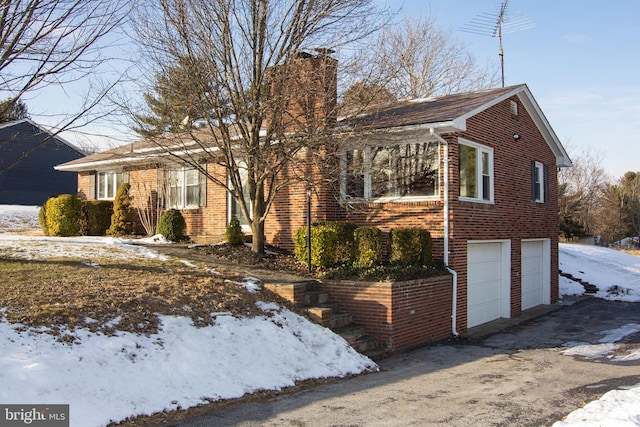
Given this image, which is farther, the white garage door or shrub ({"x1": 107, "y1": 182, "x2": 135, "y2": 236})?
shrub ({"x1": 107, "y1": 182, "x2": 135, "y2": 236})

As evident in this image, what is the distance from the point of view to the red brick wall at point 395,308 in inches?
444

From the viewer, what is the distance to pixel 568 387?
338 inches

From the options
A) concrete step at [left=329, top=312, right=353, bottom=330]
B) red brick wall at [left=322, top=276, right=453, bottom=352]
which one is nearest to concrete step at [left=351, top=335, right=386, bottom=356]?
red brick wall at [left=322, top=276, right=453, bottom=352]

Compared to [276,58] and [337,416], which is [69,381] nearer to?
[337,416]

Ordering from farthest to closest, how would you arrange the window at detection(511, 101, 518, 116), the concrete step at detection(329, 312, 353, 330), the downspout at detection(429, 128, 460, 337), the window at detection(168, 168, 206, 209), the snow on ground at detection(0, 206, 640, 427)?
the window at detection(168, 168, 206, 209)
the window at detection(511, 101, 518, 116)
the downspout at detection(429, 128, 460, 337)
the concrete step at detection(329, 312, 353, 330)
the snow on ground at detection(0, 206, 640, 427)

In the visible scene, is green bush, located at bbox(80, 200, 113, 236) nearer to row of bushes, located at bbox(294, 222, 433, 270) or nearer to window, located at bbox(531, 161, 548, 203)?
row of bushes, located at bbox(294, 222, 433, 270)

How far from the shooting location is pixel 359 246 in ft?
43.9

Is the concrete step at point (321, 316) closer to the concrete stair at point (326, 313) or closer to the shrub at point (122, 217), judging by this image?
the concrete stair at point (326, 313)

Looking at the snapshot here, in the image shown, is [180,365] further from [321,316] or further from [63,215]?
[63,215]

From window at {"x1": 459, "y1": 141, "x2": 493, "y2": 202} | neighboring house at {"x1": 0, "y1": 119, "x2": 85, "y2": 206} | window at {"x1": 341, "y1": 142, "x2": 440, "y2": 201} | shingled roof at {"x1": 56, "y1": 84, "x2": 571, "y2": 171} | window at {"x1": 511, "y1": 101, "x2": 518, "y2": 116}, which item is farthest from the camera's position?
neighboring house at {"x1": 0, "y1": 119, "x2": 85, "y2": 206}

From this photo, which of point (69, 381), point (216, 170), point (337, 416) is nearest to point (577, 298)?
point (216, 170)

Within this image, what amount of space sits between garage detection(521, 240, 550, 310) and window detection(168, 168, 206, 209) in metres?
Answer: 10.1

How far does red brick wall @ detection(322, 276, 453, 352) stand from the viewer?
11.3 m

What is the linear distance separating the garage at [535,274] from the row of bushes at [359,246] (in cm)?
606
